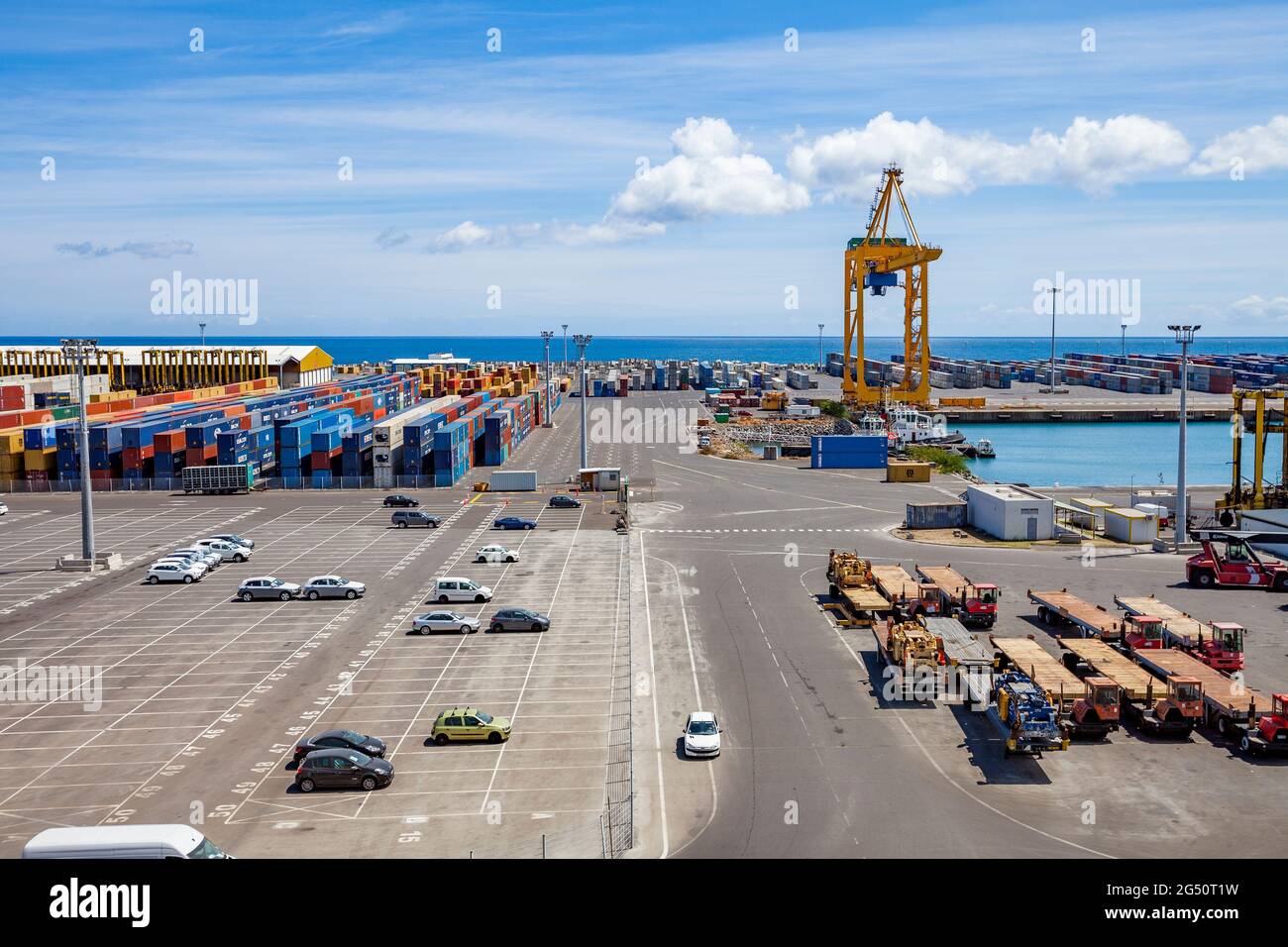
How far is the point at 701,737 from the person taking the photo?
26.8 meters

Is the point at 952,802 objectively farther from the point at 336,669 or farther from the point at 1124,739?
the point at 336,669

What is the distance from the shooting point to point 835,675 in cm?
3366

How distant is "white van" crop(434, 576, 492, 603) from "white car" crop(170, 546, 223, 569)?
1385cm

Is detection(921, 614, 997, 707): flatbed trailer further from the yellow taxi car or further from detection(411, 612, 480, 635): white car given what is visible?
detection(411, 612, 480, 635): white car

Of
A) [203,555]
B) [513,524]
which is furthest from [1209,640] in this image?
[203,555]

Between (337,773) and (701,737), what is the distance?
9085 mm

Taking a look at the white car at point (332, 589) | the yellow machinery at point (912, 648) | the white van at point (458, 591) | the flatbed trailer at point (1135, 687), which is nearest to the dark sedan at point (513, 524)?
the white car at point (332, 589)

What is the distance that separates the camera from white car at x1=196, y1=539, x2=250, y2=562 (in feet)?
170

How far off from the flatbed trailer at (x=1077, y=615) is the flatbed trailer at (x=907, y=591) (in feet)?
13.2

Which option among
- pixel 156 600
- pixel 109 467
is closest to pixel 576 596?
pixel 156 600

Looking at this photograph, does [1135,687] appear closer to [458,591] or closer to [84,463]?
[458,591]

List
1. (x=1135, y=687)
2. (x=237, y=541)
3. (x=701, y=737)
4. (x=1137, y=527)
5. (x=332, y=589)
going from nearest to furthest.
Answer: (x=701, y=737)
(x=1135, y=687)
(x=332, y=589)
(x=237, y=541)
(x=1137, y=527)
